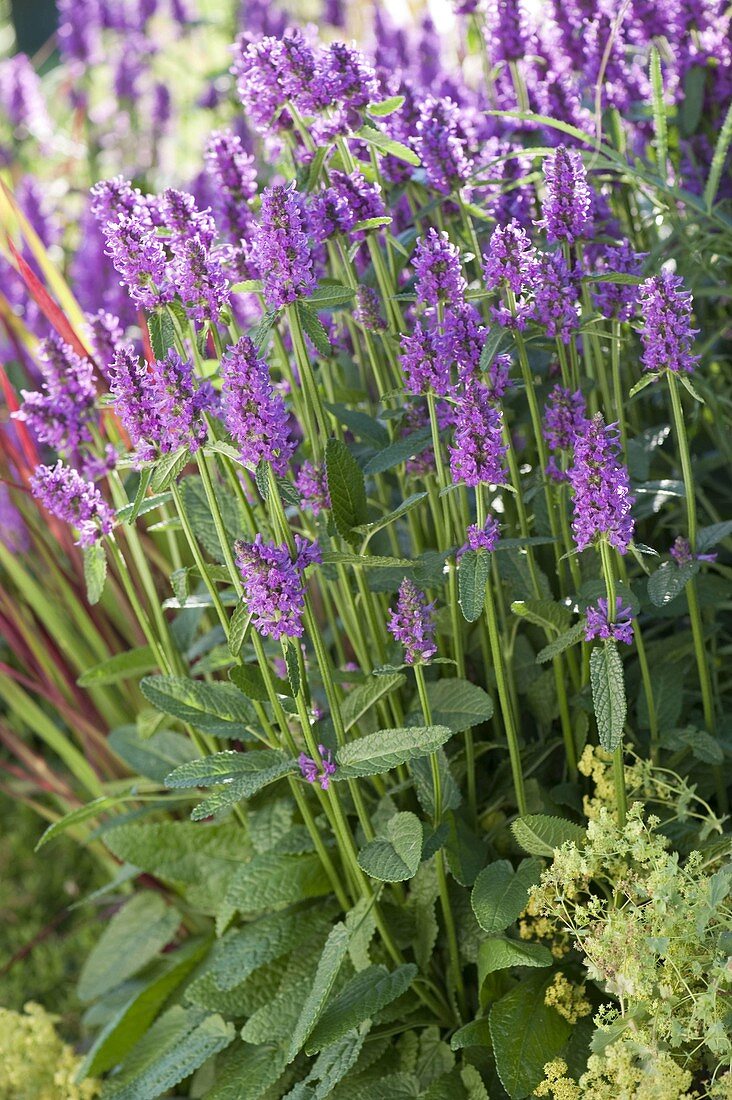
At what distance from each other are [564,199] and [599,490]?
15.1 inches

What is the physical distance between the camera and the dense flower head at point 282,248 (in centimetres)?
130

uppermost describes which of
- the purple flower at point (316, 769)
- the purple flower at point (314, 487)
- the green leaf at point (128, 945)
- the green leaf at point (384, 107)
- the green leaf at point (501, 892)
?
the green leaf at point (384, 107)

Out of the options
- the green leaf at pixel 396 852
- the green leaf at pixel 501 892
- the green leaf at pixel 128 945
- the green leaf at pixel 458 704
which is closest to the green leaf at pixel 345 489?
the green leaf at pixel 458 704

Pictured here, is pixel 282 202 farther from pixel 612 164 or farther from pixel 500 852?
pixel 500 852

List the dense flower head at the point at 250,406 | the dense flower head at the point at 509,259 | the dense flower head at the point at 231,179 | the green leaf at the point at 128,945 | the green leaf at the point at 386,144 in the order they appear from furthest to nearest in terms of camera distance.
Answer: the green leaf at the point at 128,945, the dense flower head at the point at 231,179, the green leaf at the point at 386,144, the dense flower head at the point at 509,259, the dense flower head at the point at 250,406

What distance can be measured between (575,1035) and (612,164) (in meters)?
1.19

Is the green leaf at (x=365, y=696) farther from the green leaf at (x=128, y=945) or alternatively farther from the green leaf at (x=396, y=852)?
the green leaf at (x=128, y=945)

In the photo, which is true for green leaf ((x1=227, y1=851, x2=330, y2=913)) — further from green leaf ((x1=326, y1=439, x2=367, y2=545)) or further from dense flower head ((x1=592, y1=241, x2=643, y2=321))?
dense flower head ((x1=592, y1=241, x2=643, y2=321))

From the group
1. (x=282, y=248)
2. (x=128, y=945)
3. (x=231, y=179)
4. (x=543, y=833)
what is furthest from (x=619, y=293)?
(x=128, y=945)

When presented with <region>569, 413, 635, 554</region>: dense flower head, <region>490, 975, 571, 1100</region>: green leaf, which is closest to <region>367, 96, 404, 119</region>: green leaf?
<region>569, 413, 635, 554</region>: dense flower head

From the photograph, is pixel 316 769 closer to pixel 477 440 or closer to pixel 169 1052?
pixel 477 440

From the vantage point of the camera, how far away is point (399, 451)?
4.88ft

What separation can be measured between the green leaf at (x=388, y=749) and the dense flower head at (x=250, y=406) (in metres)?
0.37

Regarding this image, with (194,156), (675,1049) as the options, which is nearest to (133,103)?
(194,156)
